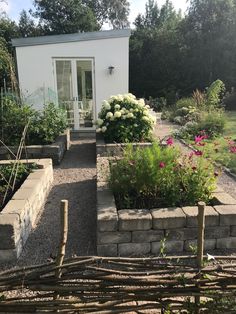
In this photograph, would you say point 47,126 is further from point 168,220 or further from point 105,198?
point 168,220

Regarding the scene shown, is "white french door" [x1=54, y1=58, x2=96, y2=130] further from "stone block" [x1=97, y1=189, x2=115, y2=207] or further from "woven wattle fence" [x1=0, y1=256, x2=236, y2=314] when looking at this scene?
"woven wattle fence" [x1=0, y1=256, x2=236, y2=314]

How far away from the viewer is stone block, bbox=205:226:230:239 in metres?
3.31

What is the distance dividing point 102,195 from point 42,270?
179cm

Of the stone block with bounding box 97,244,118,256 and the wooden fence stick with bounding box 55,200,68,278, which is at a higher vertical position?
the wooden fence stick with bounding box 55,200,68,278

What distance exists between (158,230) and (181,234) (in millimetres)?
239

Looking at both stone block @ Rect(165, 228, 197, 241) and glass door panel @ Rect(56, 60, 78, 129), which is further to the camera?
Answer: glass door panel @ Rect(56, 60, 78, 129)

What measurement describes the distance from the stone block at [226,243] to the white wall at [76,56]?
7.67 m

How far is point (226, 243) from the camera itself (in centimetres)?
338

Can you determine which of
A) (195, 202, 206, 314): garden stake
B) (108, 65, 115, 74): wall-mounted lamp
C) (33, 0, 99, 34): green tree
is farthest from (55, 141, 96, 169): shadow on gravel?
(33, 0, 99, 34): green tree

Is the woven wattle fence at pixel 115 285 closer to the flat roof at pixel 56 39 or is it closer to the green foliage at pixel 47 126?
the green foliage at pixel 47 126

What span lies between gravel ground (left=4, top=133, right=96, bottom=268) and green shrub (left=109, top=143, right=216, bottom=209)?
559mm

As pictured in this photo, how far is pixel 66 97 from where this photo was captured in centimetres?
1039

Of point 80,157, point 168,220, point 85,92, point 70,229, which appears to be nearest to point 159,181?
point 168,220

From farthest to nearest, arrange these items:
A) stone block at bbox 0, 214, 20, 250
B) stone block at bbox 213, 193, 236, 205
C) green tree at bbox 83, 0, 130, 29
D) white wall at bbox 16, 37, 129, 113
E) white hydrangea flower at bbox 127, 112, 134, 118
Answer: green tree at bbox 83, 0, 130, 29
white wall at bbox 16, 37, 129, 113
white hydrangea flower at bbox 127, 112, 134, 118
stone block at bbox 213, 193, 236, 205
stone block at bbox 0, 214, 20, 250
